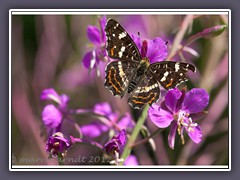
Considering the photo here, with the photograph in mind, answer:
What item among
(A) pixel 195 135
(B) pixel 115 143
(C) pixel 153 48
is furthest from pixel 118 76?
(A) pixel 195 135

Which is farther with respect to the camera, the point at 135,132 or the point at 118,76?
the point at 135,132

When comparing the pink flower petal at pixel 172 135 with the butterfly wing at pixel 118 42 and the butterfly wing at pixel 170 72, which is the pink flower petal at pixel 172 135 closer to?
the butterfly wing at pixel 170 72

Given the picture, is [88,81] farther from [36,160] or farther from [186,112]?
[186,112]

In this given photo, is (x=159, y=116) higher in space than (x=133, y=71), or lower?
lower

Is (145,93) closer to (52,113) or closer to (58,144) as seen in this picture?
(58,144)

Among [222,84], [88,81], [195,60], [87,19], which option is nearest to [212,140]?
[222,84]
